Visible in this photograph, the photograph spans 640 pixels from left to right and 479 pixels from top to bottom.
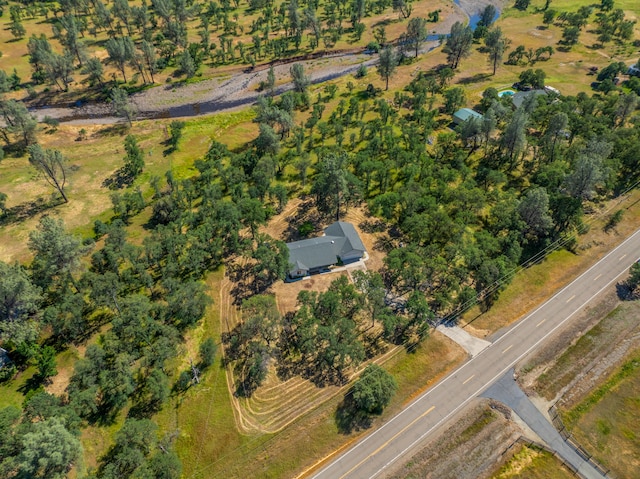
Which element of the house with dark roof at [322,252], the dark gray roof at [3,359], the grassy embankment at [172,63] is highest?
the grassy embankment at [172,63]

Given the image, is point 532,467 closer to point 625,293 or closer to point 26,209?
point 625,293

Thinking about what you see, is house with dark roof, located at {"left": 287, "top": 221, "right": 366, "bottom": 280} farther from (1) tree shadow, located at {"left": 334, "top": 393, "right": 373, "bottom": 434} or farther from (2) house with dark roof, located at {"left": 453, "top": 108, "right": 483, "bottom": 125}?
(2) house with dark roof, located at {"left": 453, "top": 108, "right": 483, "bottom": 125}

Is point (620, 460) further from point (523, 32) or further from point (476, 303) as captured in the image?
point (523, 32)

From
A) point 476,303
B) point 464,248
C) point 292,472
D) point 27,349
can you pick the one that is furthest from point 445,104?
point 27,349

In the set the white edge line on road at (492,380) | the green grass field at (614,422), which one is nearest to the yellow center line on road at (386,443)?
the white edge line on road at (492,380)

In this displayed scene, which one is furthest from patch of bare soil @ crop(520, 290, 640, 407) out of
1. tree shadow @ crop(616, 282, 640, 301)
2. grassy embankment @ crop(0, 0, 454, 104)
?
grassy embankment @ crop(0, 0, 454, 104)

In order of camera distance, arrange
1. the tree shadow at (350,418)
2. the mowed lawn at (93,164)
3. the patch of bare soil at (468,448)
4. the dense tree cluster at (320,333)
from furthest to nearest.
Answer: the mowed lawn at (93,164)
the dense tree cluster at (320,333)
the tree shadow at (350,418)
the patch of bare soil at (468,448)

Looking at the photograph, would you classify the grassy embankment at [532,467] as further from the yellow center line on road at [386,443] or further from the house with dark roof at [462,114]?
the house with dark roof at [462,114]
